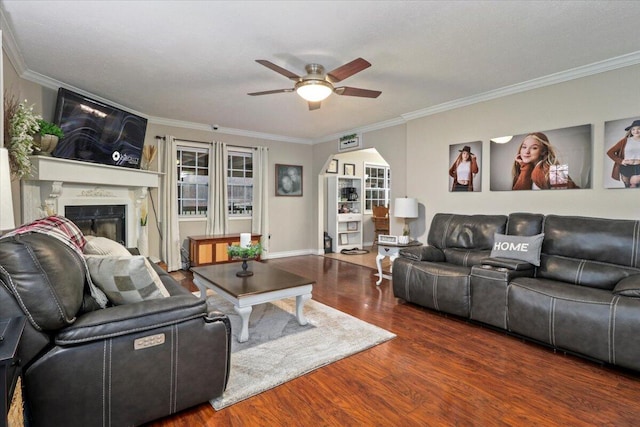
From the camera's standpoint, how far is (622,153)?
311 cm

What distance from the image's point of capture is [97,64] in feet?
10.6

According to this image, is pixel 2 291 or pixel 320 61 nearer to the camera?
pixel 2 291

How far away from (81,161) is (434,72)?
424 centimetres

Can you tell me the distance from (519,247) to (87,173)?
4.98 m

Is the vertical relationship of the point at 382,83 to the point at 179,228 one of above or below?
above

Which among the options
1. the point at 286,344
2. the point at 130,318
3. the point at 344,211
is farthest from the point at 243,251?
the point at 344,211

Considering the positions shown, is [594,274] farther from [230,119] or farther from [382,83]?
[230,119]

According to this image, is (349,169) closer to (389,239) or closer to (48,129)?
(389,239)

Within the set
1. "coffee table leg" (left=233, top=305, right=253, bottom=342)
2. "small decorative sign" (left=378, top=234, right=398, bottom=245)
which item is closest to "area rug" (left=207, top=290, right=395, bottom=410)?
"coffee table leg" (left=233, top=305, right=253, bottom=342)

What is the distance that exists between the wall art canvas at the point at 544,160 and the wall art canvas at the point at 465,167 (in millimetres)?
180

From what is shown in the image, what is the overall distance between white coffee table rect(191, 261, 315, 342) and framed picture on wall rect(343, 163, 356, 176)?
479 cm

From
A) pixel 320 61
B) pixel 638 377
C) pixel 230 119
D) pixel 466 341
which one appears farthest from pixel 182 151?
pixel 638 377

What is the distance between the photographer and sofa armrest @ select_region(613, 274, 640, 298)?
2.27 metres

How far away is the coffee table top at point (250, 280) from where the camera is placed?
2748 millimetres
